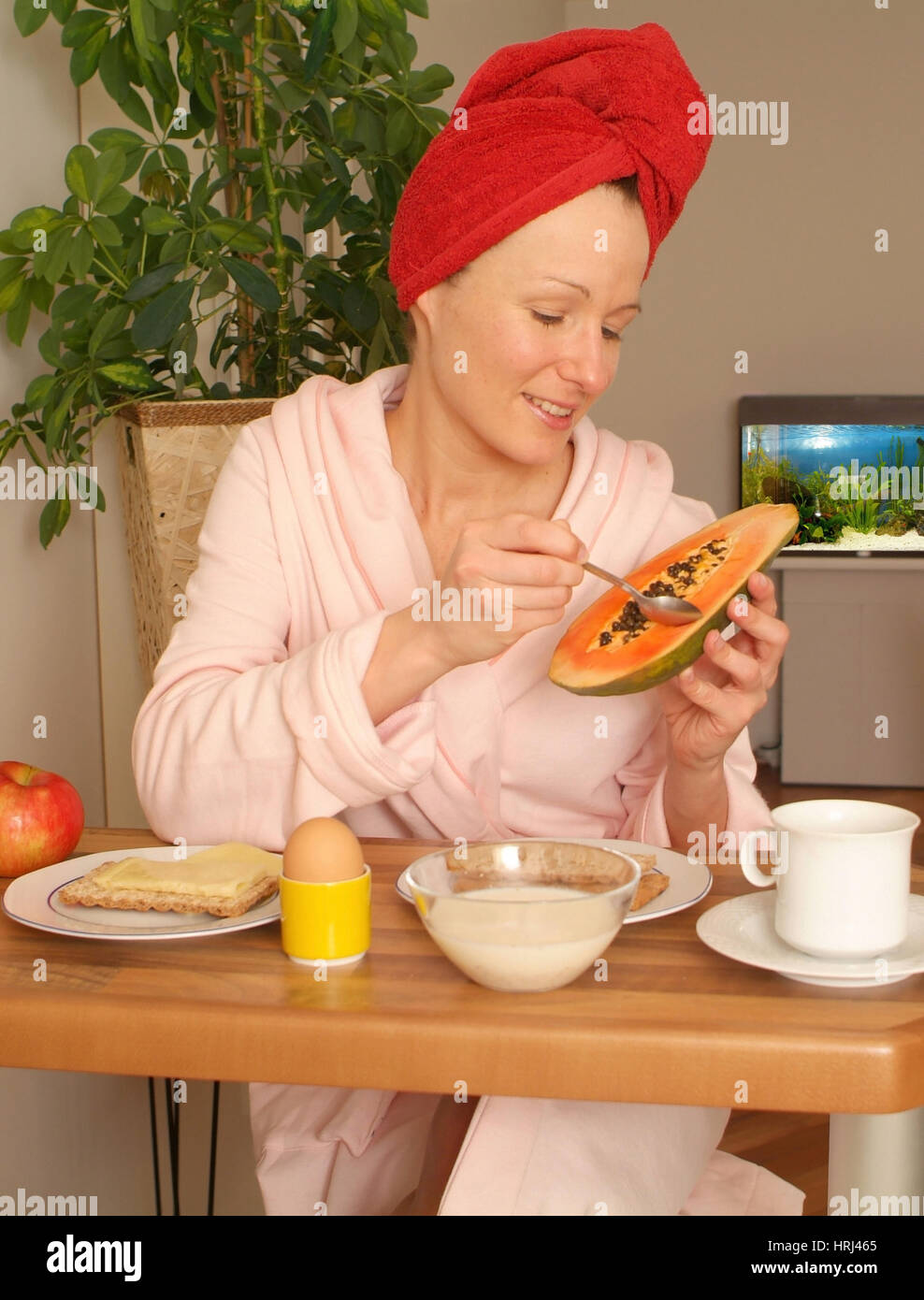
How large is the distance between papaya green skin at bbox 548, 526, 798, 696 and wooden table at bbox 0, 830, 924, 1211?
266 millimetres

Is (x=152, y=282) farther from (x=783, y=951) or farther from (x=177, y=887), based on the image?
(x=783, y=951)

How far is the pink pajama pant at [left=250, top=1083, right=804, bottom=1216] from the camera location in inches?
37.8

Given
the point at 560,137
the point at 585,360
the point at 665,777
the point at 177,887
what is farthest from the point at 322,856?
the point at 560,137

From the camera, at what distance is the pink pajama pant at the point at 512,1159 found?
96cm

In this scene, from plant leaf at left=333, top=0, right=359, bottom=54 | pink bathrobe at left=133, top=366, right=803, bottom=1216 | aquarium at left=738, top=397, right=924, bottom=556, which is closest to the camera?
pink bathrobe at left=133, top=366, right=803, bottom=1216

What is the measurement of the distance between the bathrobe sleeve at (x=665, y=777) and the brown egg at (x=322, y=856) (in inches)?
17.7

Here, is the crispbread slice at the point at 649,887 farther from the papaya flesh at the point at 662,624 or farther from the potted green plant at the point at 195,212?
the potted green plant at the point at 195,212

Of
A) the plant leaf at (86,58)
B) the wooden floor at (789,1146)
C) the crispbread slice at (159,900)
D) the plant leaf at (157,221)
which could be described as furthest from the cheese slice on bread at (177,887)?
the wooden floor at (789,1146)

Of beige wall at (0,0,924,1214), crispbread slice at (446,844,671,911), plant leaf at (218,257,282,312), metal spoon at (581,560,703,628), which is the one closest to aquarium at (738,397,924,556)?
beige wall at (0,0,924,1214)

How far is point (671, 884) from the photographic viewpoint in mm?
1039

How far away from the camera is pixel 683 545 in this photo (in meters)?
1.33

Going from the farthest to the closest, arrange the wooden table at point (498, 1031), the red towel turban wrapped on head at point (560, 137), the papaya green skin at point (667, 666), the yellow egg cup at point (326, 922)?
the red towel turban wrapped on head at point (560, 137) < the papaya green skin at point (667, 666) < the yellow egg cup at point (326, 922) < the wooden table at point (498, 1031)

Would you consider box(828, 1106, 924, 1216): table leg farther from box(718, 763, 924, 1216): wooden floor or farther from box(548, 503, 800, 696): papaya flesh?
box(718, 763, 924, 1216): wooden floor
